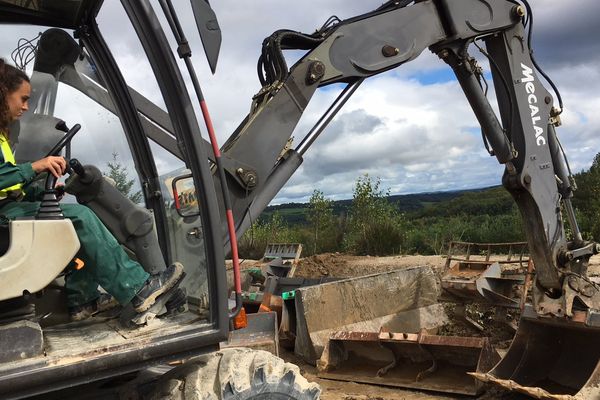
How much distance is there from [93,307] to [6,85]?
101 cm

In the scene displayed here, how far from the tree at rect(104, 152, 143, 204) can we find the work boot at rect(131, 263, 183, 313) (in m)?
0.61

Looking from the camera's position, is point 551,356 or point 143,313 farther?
point 551,356

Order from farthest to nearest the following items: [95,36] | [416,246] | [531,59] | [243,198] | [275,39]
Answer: [416,246] → [531,59] → [275,39] → [243,198] → [95,36]

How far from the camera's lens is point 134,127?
3207mm

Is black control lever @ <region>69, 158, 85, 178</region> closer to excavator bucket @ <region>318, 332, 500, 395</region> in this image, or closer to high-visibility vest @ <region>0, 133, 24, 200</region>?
high-visibility vest @ <region>0, 133, 24, 200</region>

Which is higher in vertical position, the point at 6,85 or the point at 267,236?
the point at 6,85

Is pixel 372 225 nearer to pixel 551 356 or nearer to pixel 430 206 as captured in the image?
pixel 551 356

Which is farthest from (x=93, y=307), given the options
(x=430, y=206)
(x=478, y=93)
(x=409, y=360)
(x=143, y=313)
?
(x=430, y=206)

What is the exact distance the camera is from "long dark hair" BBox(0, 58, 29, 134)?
2453 millimetres

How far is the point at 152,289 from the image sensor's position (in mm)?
2506

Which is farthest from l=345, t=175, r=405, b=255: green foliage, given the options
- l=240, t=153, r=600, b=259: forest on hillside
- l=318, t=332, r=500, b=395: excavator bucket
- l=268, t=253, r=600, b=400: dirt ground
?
l=318, t=332, r=500, b=395: excavator bucket

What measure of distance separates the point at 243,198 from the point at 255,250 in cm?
1572

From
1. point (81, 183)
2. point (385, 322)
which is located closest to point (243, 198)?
point (81, 183)

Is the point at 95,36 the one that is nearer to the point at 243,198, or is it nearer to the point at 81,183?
the point at 81,183
